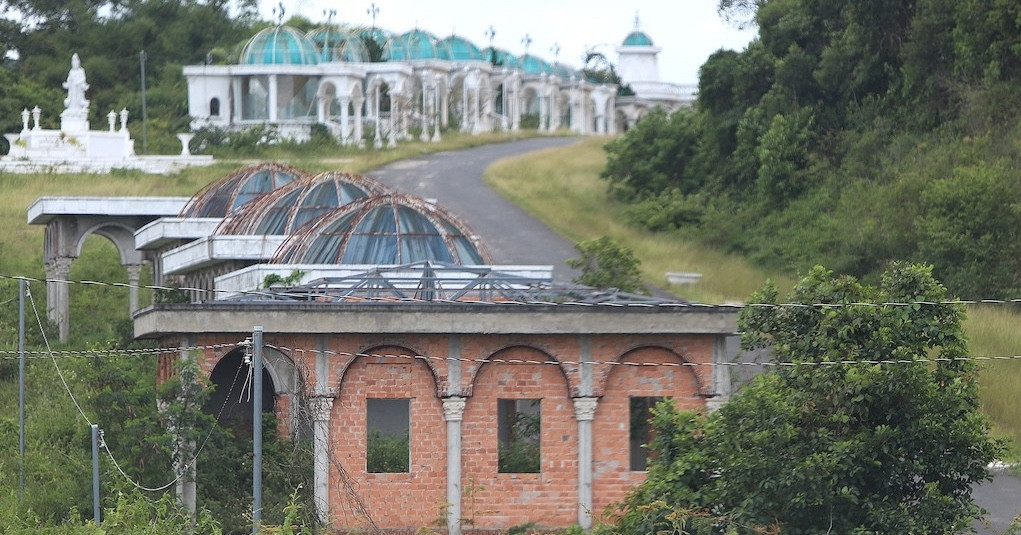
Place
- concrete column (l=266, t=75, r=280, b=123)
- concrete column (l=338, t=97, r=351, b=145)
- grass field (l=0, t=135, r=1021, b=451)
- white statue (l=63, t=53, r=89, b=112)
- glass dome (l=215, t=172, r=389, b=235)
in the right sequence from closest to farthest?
glass dome (l=215, t=172, r=389, b=235), grass field (l=0, t=135, r=1021, b=451), white statue (l=63, t=53, r=89, b=112), concrete column (l=338, t=97, r=351, b=145), concrete column (l=266, t=75, r=280, b=123)

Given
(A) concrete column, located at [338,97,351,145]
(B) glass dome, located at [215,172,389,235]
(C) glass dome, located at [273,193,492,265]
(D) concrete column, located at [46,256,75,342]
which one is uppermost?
(A) concrete column, located at [338,97,351,145]

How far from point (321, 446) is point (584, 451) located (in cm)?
416

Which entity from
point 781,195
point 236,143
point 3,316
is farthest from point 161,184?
point 781,195

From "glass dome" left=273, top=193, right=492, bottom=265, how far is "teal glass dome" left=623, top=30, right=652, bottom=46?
82.0 m

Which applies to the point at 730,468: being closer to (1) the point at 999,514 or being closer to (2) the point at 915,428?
(2) the point at 915,428

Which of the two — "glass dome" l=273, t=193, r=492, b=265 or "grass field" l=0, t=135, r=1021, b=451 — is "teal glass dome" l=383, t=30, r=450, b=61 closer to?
"grass field" l=0, t=135, r=1021, b=451

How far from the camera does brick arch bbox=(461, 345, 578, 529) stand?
3225 cm

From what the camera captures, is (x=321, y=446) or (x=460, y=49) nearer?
(x=321, y=446)

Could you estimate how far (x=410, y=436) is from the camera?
32344mm

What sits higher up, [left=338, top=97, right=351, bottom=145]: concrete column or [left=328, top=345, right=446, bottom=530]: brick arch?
[left=338, top=97, right=351, bottom=145]: concrete column

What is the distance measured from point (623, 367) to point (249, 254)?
12.4 m

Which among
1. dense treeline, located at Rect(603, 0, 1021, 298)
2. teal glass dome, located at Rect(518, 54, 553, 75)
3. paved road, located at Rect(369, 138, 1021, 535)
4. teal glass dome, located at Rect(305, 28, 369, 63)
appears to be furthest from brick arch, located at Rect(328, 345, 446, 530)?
teal glass dome, located at Rect(518, 54, 553, 75)

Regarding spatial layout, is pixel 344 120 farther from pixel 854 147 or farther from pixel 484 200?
pixel 854 147

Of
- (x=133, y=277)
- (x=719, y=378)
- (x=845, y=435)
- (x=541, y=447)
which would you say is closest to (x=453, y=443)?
(x=541, y=447)
